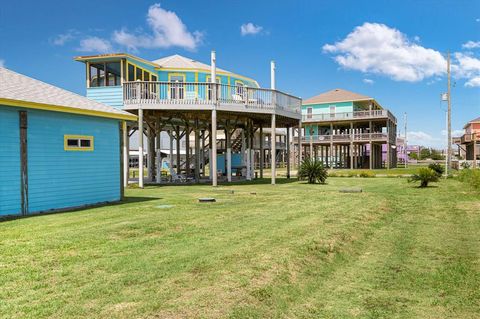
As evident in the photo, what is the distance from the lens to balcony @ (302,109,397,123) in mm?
49656

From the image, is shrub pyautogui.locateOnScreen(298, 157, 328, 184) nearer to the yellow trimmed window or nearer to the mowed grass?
the mowed grass

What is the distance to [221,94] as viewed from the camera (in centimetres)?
2205

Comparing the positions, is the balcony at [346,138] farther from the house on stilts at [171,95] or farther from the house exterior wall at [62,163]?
the house exterior wall at [62,163]

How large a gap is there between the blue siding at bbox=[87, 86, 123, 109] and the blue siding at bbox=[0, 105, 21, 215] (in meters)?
10.0

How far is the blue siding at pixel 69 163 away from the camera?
39.5 ft

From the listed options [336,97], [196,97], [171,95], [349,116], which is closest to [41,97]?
[171,95]

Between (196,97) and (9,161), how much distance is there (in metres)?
11.8

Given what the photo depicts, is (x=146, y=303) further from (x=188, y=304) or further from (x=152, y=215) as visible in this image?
(x=152, y=215)

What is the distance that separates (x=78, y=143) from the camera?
534 inches

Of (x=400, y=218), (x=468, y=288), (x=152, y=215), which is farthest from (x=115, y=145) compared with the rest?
(x=468, y=288)

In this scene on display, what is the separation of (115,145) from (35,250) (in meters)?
8.73

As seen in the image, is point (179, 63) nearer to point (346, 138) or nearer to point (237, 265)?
point (237, 265)

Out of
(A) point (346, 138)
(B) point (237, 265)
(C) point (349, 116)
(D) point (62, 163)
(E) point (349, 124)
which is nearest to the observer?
(B) point (237, 265)

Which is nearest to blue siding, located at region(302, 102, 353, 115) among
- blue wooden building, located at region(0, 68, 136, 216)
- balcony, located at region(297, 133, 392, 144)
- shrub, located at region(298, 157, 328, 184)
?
balcony, located at region(297, 133, 392, 144)
